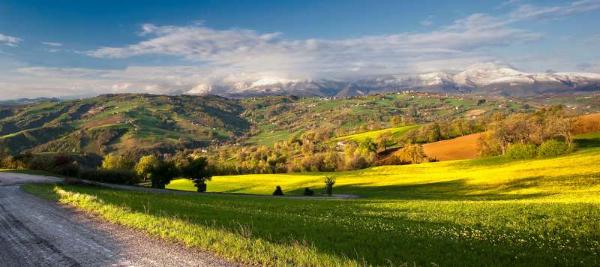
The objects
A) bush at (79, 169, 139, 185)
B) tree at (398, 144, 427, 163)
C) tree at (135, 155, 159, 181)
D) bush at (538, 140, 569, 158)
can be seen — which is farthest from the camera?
tree at (398, 144, 427, 163)

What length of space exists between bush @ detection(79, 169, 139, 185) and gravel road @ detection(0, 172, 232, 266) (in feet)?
242

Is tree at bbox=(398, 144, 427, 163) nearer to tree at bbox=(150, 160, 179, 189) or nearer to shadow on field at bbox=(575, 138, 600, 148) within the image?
shadow on field at bbox=(575, 138, 600, 148)

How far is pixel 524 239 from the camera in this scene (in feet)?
58.5

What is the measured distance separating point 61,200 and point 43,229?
12.5 metres

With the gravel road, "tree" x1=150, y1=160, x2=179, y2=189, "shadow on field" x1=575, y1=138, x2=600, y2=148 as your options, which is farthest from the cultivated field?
the gravel road

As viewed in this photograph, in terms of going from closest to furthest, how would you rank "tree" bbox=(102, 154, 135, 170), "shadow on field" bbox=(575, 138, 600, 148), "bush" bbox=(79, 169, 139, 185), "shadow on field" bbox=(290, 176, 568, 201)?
1. "shadow on field" bbox=(290, 176, 568, 201)
2. "bush" bbox=(79, 169, 139, 185)
3. "shadow on field" bbox=(575, 138, 600, 148)
4. "tree" bbox=(102, 154, 135, 170)

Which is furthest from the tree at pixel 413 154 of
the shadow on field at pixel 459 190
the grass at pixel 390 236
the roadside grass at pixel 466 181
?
the grass at pixel 390 236

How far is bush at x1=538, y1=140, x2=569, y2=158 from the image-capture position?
98.4 m

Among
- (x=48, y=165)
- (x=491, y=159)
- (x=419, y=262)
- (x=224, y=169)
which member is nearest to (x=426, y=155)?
(x=491, y=159)

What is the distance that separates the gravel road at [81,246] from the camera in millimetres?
13828

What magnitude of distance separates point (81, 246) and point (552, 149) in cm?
10851

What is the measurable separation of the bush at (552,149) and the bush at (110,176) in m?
99.4

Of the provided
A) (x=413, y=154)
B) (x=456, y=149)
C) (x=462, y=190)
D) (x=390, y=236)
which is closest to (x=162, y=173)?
(x=462, y=190)

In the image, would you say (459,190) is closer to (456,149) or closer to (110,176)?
(110,176)
